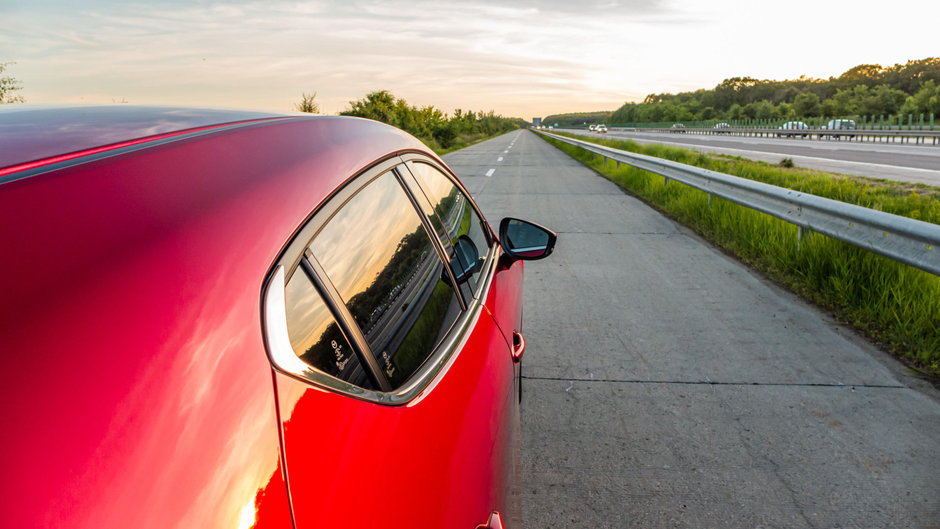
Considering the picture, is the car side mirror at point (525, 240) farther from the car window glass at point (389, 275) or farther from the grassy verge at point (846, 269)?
the grassy verge at point (846, 269)

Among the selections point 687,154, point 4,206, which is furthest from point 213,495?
point 687,154

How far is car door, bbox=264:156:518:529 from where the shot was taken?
100 centimetres

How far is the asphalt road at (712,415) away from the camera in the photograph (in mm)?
2959

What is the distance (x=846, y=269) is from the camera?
19.8 feet

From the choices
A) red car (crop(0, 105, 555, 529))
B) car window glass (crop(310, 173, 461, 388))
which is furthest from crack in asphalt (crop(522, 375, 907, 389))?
red car (crop(0, 105, 555, 529))

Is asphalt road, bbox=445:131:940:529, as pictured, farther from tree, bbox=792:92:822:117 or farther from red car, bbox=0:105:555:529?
tree, bbox=792:92:822:117

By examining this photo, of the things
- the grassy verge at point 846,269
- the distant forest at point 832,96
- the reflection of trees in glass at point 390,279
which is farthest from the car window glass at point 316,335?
the distant forest at point 832,96

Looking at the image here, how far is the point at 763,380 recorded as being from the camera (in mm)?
4309

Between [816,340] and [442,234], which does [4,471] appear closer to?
[442,234]

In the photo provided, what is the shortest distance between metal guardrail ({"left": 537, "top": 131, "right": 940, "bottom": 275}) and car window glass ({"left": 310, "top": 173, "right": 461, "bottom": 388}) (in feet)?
13.7

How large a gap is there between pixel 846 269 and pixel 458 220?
15.7 ft

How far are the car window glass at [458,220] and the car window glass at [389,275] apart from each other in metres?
0.26

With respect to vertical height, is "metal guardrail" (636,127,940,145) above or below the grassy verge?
above

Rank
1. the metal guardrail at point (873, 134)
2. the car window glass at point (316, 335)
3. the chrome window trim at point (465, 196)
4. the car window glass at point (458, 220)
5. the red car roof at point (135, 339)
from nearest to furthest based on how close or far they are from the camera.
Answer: the red car roof at point (135, 339) → the car window glass at point (316, 335) → the chrome window trim at point (465, 196) → the car window glass at point (458, 220) → the metal guardrail at point (873, 134)
